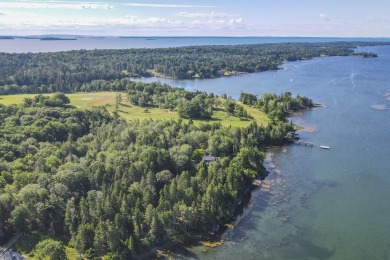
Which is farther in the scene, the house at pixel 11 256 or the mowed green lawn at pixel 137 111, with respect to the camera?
the mowed green lawn at pixel 137 111

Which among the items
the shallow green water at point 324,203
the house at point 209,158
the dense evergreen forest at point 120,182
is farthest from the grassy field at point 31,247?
the house at point 209,158

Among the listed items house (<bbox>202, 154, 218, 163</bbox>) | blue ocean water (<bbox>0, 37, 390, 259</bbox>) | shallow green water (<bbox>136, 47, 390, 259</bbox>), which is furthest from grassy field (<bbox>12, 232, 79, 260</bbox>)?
house (<bbox>202, 154, 218, 163</bbox>)

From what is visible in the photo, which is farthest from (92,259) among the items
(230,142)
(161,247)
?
(230,142)

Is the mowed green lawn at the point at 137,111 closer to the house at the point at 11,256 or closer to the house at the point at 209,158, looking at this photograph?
the house at the point at 209,158

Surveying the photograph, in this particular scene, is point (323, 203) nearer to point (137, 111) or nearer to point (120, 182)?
point (120, 182)

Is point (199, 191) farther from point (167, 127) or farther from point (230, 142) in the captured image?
point (167, 127)

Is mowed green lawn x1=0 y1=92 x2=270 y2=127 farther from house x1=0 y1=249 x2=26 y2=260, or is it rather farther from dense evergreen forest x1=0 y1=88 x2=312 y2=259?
house x1=0 y1=249 x2=26 y2=260
